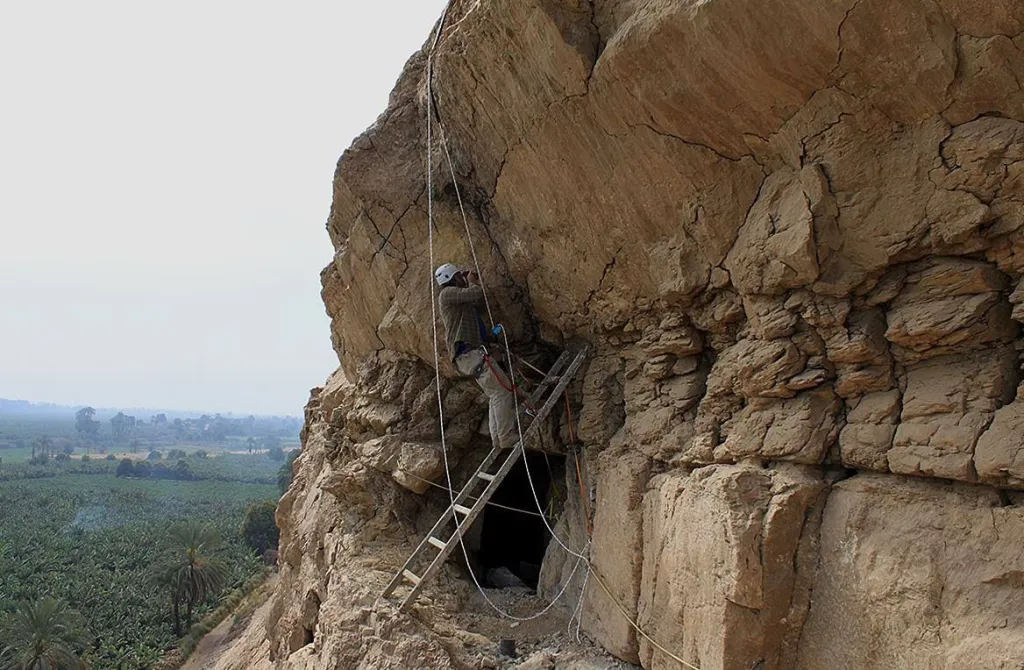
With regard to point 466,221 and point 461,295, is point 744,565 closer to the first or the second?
point 461,295

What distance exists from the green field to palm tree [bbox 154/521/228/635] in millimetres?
910

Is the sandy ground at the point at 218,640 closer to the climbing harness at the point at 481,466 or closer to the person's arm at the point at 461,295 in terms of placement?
the climbing harness at the point at 481,466

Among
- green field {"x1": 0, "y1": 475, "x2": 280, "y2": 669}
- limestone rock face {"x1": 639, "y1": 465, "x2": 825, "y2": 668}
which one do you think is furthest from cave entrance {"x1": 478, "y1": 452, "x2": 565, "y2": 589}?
green field {"x1": 0, "y1": 475, "x2": 280, "y2": 669}

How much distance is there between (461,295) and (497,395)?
1065mm

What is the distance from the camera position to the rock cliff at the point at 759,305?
312 centimetres

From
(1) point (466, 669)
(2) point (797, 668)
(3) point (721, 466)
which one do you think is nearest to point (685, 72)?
(3) point (721, 466)

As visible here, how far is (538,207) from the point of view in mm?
5652

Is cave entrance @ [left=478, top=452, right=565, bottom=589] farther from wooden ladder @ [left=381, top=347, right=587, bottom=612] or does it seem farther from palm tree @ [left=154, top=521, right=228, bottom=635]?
palm tree @ [left=154, top=521, right=228, bottom=635]

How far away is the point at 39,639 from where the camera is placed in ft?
66.8

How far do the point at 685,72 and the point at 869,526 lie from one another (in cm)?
285

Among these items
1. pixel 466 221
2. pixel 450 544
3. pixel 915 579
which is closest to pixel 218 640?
pixel 450 544

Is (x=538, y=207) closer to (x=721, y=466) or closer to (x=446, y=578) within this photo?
(x=721, y=466)

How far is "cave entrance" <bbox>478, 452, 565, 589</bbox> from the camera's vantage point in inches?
302

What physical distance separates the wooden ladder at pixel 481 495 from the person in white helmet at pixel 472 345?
21 centimetres
